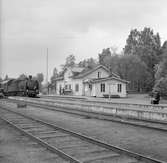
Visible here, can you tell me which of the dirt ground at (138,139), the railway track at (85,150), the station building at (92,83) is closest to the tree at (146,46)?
the station building at (92,83)

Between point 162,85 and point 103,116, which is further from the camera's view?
point 162,85

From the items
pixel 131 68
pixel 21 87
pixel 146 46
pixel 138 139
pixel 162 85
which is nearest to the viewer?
pixel 138 139

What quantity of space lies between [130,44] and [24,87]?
181ft

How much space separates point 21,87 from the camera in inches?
1790

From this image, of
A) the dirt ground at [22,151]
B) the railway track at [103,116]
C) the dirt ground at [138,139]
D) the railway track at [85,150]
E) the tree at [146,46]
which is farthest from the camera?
the tree at [146,46]

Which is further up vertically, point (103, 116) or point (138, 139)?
point (103, 116)

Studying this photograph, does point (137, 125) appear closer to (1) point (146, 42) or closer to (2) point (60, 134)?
(2) point (60, 134)

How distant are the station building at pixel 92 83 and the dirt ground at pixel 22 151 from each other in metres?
33.2

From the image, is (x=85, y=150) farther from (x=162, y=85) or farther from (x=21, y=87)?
(x=21, y=87)

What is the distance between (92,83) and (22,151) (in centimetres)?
3929

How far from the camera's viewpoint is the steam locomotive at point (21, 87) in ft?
140

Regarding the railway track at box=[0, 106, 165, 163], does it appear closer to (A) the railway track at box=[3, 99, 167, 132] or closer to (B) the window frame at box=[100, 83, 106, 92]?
(A) the railway track at box=[3, 99, 167, 132]

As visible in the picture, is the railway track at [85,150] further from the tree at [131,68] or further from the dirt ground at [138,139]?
the tree at [131,68]

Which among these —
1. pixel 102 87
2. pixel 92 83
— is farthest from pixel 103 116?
pixel 102 87
